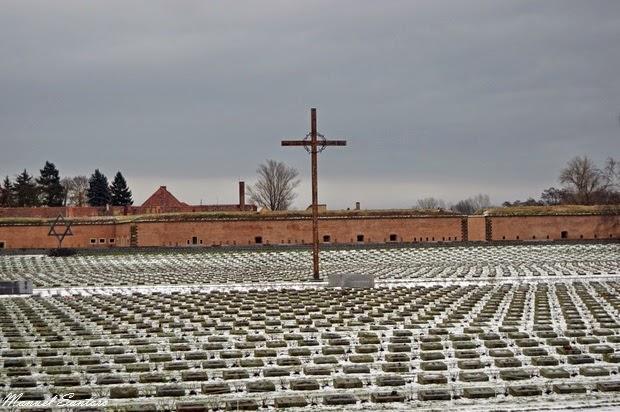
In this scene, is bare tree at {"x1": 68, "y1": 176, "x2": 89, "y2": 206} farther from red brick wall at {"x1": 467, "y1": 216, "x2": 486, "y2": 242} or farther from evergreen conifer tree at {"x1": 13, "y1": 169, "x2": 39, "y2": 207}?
red brick wall at {"x1": 467, "y1": 216, "x2": 486, "y2": 242}

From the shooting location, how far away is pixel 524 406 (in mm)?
7652

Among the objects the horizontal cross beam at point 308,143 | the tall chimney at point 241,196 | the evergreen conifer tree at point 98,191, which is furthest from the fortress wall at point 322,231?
the evergreen conifer tree at point 98,191

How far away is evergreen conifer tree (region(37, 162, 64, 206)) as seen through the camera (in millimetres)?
72500

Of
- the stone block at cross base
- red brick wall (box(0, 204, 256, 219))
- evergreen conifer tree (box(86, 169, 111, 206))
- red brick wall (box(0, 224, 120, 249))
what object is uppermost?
evergreen conifer tree (box(86, 169, 111, 206))

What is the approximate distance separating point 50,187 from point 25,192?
3.38 m

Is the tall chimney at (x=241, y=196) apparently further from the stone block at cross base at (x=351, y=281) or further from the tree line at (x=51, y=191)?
the stone block at cross base at (x=351, y=281)

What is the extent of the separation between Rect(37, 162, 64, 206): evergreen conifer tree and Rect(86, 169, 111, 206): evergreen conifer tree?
3.15 meters

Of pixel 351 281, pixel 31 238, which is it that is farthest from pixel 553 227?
pixel 31 238

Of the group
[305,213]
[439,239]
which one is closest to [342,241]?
[305,213]

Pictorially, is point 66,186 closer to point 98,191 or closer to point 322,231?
point 98,191

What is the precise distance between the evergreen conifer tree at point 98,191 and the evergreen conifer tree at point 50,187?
315cm

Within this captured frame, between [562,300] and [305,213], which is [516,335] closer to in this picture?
[562,300]

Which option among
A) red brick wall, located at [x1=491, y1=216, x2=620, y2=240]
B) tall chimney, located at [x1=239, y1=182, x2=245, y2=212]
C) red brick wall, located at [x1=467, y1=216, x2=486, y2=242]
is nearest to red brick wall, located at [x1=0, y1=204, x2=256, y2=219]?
tall chimney, located at [x1=239, y1=182, x2=245, y2=212]

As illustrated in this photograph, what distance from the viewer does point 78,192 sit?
289ft
